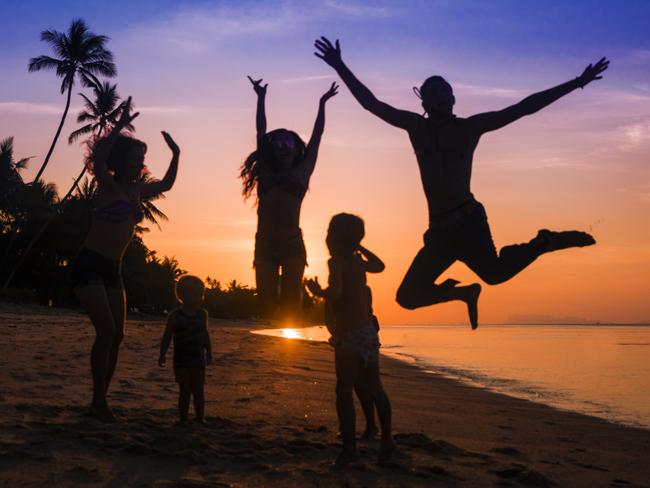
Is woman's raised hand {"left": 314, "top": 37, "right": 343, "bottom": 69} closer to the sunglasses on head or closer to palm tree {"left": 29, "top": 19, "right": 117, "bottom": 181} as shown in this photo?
the sunglasses on head

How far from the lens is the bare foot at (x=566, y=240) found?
530 cm

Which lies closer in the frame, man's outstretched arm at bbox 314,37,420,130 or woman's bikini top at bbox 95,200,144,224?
man's outstretched arm at bbox 314,37,420,130

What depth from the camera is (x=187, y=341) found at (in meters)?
7.32

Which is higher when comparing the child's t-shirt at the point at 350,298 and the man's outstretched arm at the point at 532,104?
the man's outstretched arm at the point at 532,104

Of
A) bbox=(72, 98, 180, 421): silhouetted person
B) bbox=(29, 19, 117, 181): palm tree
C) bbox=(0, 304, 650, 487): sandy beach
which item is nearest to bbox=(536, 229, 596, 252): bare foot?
bbox=(0, 304, 650, 487): sandy beach

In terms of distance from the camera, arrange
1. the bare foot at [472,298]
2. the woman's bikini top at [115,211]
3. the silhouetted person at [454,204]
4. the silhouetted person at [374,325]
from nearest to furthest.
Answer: the silhouetted person at [454,204] → the bare foot at [472,298] → the silhouetted person at [374,325] → the woman's bikini top at [115,211]

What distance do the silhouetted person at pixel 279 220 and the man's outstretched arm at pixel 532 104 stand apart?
1.42 metres

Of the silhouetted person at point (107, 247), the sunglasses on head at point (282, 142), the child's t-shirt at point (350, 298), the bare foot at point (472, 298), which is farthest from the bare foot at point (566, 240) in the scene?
the silhouetted person at point (107, 247)

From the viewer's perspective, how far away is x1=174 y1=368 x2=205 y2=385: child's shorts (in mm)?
7270

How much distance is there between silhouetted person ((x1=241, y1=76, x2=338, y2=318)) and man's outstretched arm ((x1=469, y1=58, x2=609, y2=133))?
4.67ft

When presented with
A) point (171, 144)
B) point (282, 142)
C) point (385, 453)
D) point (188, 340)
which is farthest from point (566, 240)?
point (171, 144)

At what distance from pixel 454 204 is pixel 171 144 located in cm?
327

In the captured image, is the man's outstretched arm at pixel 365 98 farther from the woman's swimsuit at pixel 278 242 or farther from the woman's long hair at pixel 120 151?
the woman's long hair at pixel 120 151

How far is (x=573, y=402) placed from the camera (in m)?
14.9
